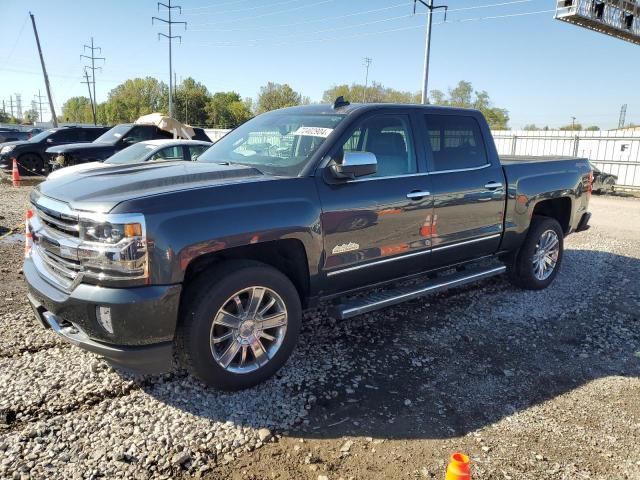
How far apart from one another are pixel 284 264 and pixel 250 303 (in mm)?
467

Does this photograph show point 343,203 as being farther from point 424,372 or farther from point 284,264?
point 424,372

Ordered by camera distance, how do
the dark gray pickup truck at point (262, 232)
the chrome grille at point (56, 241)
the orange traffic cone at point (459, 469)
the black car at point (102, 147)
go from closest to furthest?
the orange traffic cone at point (459, 469) → the dark gray pickup truck at point (262, 232) → the chrome grille at point (56, 241) → the black car at point (102, 147)

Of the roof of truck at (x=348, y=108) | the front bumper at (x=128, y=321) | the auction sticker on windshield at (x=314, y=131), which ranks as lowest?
the front bumper at (x=128, y=321)

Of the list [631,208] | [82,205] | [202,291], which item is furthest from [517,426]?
[631,208]

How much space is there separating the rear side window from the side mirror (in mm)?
1023

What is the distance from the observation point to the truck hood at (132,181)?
9.64ft

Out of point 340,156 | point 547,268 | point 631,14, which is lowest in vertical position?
point 547,268

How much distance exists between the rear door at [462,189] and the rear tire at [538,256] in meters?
0.65

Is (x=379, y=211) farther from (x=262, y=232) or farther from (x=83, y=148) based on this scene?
(x=83, y=148)

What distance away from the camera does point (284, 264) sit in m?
3.63

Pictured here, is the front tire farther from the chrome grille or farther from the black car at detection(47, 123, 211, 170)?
the black car at detection(47, 123, 211, 170)

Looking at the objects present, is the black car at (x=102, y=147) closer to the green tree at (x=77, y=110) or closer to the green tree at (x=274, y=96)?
the green tree at (x=274, y=96)

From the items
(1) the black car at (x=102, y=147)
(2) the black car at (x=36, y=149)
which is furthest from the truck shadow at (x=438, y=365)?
(2) the black car at (x=36, y=149)

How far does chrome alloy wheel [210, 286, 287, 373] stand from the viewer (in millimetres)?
3219
